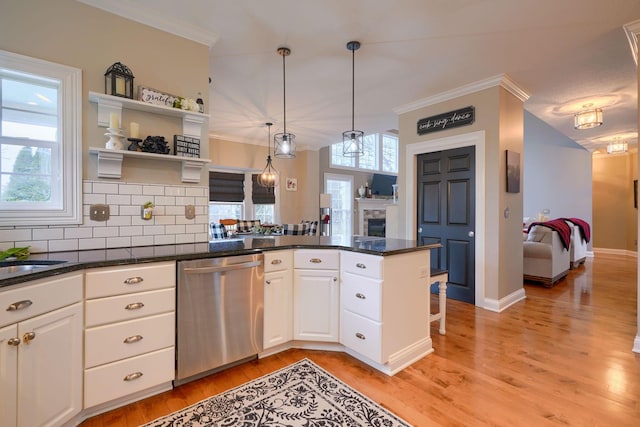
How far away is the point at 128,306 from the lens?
176 centimetres

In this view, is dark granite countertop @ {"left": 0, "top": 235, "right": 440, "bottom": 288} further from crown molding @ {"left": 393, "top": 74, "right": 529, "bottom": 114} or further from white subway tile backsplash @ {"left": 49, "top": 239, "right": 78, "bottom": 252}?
crown molding @ {"left": 393, "top": 74, "right": 529, "bottom": 114}

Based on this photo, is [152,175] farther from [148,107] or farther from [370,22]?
[370,22]

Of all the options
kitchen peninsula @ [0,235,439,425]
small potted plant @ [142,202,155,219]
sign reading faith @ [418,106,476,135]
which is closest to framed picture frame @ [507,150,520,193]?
sign reading faith @ [418,106,476,135]

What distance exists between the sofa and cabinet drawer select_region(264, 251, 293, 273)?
4.27m

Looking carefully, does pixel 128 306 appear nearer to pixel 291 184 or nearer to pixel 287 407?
pixel 287 407

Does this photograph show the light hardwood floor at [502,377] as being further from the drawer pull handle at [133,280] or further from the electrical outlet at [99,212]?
the electrical outlet at [99,212]

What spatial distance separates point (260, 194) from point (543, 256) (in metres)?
5.28

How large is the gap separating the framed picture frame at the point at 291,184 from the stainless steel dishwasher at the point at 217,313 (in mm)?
4746

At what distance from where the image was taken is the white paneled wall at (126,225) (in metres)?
1.97

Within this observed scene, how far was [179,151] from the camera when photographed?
7.95 feet

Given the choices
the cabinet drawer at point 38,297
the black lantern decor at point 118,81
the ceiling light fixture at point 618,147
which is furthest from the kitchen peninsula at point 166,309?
the ceiling light fixture at point 618,147

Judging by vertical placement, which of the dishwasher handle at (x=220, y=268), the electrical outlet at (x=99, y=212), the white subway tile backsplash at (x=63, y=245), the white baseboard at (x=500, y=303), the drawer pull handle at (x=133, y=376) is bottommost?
the white baseboard at (x=500, y=303)

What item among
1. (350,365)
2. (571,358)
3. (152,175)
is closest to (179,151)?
(152,175)

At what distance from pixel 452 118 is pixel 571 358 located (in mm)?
2822
